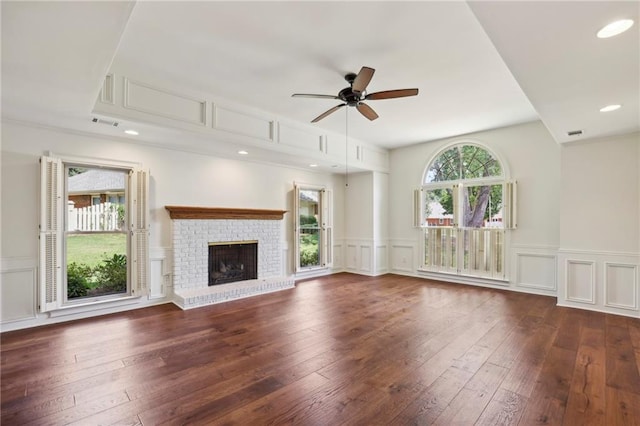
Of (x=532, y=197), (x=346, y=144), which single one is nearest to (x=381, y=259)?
(x=346, y=144)

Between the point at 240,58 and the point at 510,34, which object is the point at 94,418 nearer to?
the point at 240,58

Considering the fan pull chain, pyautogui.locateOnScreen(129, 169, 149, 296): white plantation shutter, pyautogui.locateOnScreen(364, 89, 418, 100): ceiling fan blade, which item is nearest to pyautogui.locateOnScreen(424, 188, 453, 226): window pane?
the fan pull chain

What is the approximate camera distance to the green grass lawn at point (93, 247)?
3.93 m

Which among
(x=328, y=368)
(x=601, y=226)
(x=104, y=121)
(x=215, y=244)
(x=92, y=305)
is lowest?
(x=328, y=368)

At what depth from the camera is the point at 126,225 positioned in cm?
432

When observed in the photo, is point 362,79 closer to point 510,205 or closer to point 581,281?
point 510,205

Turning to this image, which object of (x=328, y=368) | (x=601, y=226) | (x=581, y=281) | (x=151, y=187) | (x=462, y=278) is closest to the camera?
(x=328, y=368)

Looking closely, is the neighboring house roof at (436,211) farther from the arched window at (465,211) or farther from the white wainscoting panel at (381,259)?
the white wainscoting panel at (381,259)

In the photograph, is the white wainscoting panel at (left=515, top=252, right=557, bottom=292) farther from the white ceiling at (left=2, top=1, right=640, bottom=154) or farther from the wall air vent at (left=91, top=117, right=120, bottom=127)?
the wall air vent at (left=91, top=117, right=120, bottom=127)

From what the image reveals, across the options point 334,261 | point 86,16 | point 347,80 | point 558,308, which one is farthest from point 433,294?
point 86,16

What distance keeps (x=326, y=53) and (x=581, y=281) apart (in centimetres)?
472

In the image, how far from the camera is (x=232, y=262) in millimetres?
5512

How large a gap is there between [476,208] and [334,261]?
3.30m

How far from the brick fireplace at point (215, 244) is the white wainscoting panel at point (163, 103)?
1.47m
